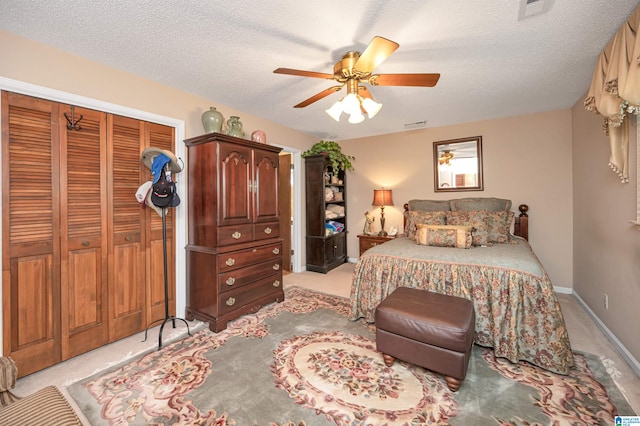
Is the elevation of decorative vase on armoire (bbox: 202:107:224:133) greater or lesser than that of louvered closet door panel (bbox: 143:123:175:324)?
greater

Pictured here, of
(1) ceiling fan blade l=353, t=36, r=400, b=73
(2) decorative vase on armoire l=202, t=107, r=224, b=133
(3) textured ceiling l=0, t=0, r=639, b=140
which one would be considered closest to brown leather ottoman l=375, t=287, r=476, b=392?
(1) ceiling fan blade l=353, t=36, r=400, b=73

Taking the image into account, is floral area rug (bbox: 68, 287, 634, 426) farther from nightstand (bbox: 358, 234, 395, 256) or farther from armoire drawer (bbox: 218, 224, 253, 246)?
nightstand (bbox: 358, 234, 395, 256)

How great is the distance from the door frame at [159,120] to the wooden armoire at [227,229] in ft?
0.27

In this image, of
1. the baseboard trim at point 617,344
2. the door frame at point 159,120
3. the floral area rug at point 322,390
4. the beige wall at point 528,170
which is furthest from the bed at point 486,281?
the door frame at point 159,120

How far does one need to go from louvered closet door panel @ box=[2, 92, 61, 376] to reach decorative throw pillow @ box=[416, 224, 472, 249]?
342cm

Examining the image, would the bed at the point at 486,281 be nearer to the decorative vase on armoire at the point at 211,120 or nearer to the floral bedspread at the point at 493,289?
the floral bedspread at the point at 493,289

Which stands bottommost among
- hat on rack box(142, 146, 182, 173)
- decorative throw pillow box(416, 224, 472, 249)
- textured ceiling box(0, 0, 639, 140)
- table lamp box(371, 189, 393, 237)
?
decorative throw pillow box(416, 224, 472, 249)

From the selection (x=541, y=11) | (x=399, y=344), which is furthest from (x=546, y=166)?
(x=399, y=344)

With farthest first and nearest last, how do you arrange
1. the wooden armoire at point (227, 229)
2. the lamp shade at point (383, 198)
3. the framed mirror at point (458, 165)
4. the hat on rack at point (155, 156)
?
the lamp shade at point (383, 198) → the framed mirror at point (458, 165) → the wooden armoire at point (227, 229) → the hat on rack at point (155, 156)

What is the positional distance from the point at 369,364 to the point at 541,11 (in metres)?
2.67

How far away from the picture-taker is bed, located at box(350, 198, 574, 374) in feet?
6.36

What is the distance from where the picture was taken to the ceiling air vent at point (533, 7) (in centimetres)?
157

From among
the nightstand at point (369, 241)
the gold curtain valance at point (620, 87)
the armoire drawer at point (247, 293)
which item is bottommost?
the armoire drawer at point (247, 293)

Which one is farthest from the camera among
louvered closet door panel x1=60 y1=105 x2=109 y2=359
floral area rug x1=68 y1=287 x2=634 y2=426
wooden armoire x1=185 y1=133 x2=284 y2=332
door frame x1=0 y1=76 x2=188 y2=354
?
wooden armoire x1=185 y1=133 x2=284 y2=332
